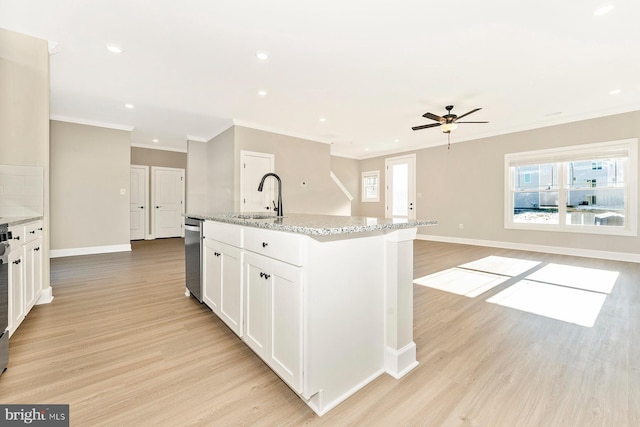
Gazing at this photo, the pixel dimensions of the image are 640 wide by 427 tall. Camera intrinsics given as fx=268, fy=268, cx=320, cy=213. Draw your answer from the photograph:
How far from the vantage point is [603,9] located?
228 centimetres

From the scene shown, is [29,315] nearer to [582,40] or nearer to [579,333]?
[579,333]

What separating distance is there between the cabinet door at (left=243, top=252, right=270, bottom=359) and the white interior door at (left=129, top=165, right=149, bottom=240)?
6.92 metres

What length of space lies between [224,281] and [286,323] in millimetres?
895

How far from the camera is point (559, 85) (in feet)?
12.3

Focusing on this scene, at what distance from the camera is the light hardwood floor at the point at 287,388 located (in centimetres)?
128

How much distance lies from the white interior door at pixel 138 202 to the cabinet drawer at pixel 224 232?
6.05 m

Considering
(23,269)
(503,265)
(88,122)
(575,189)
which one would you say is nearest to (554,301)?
(503,265)

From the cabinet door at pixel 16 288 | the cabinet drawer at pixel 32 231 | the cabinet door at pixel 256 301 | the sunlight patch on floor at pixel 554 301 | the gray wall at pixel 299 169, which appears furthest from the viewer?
the gray wall at pixel 299 169

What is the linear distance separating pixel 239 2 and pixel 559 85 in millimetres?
4285

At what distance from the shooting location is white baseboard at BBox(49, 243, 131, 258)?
492 centimetres

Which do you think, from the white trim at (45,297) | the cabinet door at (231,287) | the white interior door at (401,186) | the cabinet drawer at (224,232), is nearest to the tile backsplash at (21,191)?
the white trim at (45,297)

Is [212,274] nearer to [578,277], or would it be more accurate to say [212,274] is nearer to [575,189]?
[578,277]

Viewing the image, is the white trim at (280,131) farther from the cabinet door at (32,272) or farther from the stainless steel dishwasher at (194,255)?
the cabinet door at (32,272)

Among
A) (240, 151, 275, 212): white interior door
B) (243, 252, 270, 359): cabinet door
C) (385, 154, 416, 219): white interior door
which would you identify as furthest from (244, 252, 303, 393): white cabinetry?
(385, 154, 416, 219): white interior door
